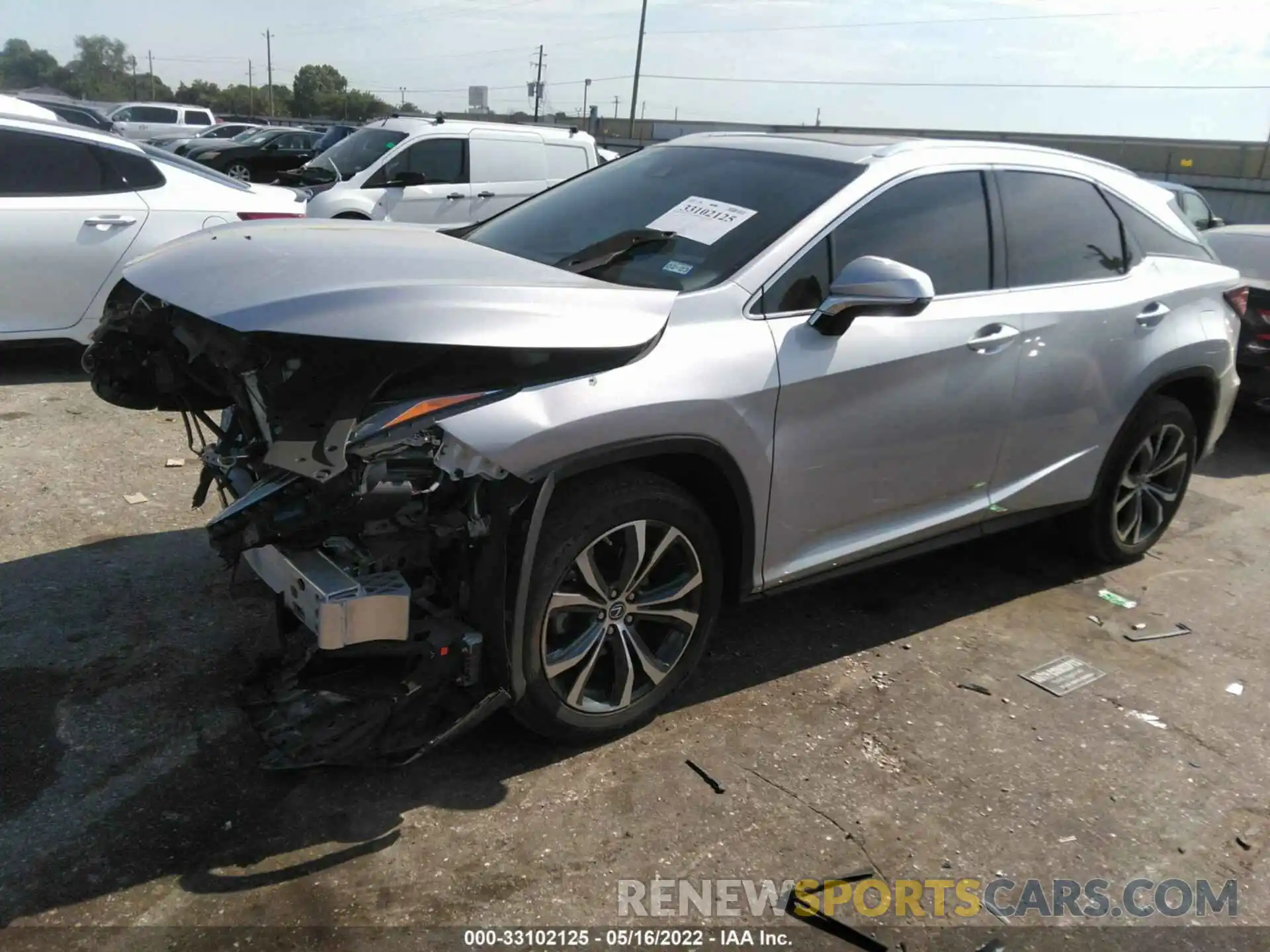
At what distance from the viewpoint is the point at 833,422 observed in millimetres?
3467

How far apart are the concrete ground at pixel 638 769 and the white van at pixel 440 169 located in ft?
22.6

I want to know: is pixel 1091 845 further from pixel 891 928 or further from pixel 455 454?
pixel 455 454

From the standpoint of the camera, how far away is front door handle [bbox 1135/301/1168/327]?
178 inches

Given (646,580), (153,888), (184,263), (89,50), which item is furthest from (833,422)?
(89,50)

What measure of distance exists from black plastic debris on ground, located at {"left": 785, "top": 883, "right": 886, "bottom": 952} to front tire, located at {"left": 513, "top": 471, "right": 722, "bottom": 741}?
2.65 ft

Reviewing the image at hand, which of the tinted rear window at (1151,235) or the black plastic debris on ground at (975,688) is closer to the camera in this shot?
the black plastic debris on ground at (975,688)

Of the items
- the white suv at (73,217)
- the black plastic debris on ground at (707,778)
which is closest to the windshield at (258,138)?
the white suv at (73,217)

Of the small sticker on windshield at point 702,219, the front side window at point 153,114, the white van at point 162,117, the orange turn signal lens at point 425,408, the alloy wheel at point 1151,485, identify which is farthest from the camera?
the front side window at point 153,114

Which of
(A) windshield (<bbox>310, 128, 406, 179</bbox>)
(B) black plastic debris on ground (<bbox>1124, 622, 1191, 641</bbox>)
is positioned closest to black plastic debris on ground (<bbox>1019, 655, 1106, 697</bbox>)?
(B) black plastic debris on ground (<bbox>1124, 622, 1191, 641</bbox>)

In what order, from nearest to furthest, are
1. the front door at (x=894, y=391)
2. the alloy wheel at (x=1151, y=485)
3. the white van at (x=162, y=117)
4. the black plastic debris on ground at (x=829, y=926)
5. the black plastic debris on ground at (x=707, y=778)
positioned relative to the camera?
the black plastic debris on ground at (x=829, y=926)
the black plastic debris on ground at (x=707, y=778)
the front door at (x=894, y=391)
the alloy wheel at (x=1151, y=485)
the white van at (x=162, y=117)

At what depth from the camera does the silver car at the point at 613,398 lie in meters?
2.77

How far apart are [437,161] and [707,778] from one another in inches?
378

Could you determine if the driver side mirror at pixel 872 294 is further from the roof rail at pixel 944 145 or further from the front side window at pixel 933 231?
the roof rail at pixel 944 145

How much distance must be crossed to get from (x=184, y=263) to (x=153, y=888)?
174cm
